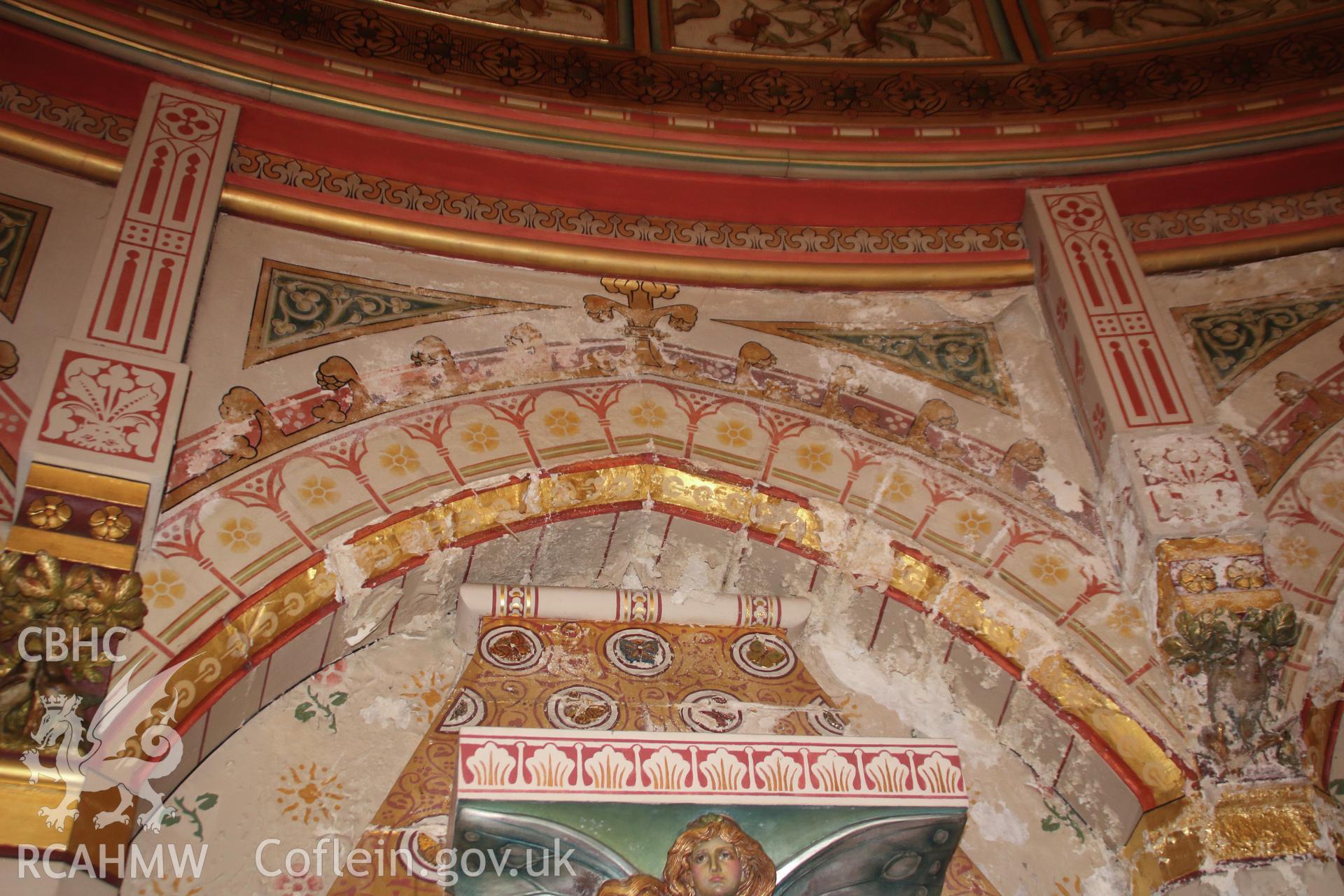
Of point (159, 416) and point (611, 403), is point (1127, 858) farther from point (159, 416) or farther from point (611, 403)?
point (159, 416)

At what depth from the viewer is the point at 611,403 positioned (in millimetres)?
4164

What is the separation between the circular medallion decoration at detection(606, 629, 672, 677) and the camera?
385 cm

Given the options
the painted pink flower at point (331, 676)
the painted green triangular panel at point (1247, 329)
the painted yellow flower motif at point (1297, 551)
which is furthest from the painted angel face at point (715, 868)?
the painted green triangular panel at point (1247, 329)

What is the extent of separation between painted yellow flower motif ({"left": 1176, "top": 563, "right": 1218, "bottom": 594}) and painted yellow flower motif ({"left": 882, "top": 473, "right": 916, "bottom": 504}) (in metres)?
0.85

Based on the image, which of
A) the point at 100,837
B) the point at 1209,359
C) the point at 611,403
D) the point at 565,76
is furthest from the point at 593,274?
the point at 100,837

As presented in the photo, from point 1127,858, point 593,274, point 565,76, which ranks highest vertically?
point 565,76

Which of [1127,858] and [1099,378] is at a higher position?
[1099,378]

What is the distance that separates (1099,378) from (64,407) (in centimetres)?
306

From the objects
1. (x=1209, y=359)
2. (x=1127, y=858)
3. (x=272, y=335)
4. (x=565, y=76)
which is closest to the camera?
(x=1127, y=858)

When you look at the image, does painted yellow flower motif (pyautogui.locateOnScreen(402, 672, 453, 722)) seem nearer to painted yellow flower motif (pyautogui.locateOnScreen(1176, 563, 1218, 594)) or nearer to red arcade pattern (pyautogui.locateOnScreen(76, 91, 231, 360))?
red arcade pattern (pyautogui.locateOnScreen(76, 91, 231, 360))

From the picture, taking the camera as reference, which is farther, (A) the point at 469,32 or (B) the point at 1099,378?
(A) the point at 469,32

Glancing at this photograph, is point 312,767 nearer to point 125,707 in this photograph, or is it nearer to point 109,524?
point 125,707

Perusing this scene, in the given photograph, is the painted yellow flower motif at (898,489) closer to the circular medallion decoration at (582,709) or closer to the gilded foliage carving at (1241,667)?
the gilded foliage carving at (1241,667)

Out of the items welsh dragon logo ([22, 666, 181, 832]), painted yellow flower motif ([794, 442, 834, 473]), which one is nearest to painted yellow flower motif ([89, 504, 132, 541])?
welsh dragon logo ([22, 666, 181, 832])
